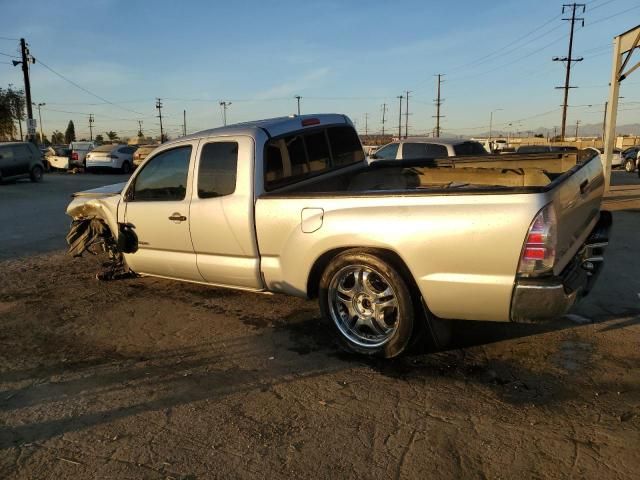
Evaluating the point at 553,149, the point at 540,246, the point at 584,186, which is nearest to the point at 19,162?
the point at 553,149

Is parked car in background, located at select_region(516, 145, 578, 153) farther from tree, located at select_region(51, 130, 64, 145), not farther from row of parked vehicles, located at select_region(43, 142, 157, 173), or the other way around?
tree, located at select_region(51, 130, 64, 145)

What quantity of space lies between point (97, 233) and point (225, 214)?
270 cm

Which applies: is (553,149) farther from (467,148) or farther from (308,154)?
(467,148)

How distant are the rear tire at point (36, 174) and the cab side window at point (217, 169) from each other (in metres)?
20.6

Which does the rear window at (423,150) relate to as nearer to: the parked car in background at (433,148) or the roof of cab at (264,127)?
the parked car in background at (433,148)

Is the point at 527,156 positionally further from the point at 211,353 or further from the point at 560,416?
the point at 211,353

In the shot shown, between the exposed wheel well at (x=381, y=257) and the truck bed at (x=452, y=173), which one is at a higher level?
the truck bed at (x=452, y=173)

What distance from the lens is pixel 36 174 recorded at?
2253cm

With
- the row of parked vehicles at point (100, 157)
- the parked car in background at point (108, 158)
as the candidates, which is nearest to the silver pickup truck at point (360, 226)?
the row of parked vehicles at point (100, 157)

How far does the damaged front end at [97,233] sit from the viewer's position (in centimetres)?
608

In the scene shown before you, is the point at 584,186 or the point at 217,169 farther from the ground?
the point at 217,169

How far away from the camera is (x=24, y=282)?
258 inches

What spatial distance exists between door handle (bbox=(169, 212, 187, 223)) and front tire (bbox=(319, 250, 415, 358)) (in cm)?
166

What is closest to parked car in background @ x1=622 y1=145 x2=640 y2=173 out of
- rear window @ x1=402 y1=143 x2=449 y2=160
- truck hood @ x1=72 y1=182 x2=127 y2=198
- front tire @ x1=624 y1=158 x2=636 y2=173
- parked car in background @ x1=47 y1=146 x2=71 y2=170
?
front tire @ x1=624 y1=158 x2=636 y2=173
